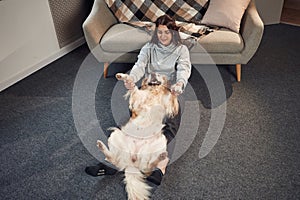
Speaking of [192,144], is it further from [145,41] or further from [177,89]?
[145,41]

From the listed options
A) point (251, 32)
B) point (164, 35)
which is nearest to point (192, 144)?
point (164, 35)

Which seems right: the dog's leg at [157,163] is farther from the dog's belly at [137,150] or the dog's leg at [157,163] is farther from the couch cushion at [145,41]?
the couch cushion at [145,41]

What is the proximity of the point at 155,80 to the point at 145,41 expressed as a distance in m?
0.42

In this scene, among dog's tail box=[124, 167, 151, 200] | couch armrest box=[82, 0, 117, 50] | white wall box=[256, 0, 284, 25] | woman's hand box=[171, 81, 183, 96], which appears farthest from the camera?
white wall box=[256, 0, 284, 25]

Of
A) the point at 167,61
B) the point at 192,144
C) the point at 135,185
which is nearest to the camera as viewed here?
the point at 135,185

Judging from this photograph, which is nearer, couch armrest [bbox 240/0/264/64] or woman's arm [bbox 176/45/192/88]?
woman's arm [bbox 176/45/192/88]

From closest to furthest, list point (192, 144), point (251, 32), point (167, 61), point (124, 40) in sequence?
point (192, 144) → point (167, 61) → point (251, 32) → point (124, 40)

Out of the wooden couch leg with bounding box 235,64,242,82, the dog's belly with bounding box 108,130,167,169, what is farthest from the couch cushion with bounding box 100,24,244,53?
the dog's belly with bounding box 108,130,167,169

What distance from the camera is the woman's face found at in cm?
173

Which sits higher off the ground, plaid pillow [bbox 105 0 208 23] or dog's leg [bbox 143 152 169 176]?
plaid pillow [bbox 105 0 208 23]

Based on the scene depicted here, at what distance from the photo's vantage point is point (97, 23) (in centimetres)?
219

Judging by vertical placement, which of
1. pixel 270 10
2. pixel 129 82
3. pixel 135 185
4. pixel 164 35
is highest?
pixel 164 35

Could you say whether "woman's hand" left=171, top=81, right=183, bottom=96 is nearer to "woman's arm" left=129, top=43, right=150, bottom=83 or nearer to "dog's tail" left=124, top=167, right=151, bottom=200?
"woman's arm" left=129, top=43, right=150, bottom=83

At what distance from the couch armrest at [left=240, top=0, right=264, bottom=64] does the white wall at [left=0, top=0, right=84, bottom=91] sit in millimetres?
1532
